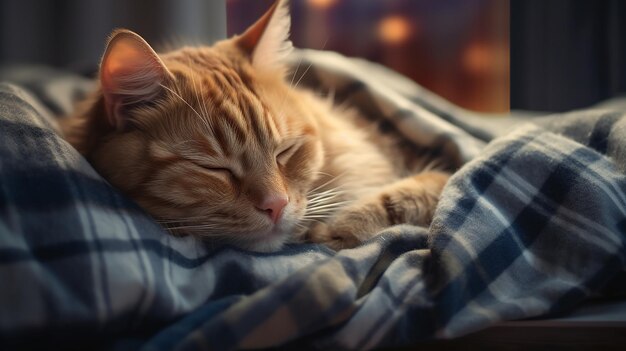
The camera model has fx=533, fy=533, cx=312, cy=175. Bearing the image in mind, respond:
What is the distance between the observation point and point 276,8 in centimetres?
→ 117

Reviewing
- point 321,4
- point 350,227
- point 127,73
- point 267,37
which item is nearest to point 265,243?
point 350,227

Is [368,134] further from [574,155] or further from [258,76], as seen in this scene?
[574,155]

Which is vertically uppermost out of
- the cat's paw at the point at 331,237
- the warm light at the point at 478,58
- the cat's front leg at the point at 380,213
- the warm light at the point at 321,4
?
the warm light at the point at 321,4

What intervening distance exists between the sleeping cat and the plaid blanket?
8cm

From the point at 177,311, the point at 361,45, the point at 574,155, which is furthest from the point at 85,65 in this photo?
the point at 574,155

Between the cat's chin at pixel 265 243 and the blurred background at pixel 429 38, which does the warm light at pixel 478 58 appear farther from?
the cat's chin at pixel 265 243

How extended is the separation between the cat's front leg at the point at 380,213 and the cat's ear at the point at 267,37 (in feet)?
1.31

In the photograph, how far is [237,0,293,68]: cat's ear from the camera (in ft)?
3.94

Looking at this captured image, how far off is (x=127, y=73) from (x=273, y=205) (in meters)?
0.36

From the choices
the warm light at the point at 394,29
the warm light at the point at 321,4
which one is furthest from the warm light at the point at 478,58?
the warm light at the point at 321,4

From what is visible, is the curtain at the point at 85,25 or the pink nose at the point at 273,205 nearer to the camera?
the pink nose at the point at 273,205

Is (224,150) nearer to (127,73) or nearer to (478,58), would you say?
(127,73)

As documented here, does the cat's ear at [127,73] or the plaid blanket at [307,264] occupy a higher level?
the cat's ear at [127,73]

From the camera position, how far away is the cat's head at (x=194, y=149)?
956mm
